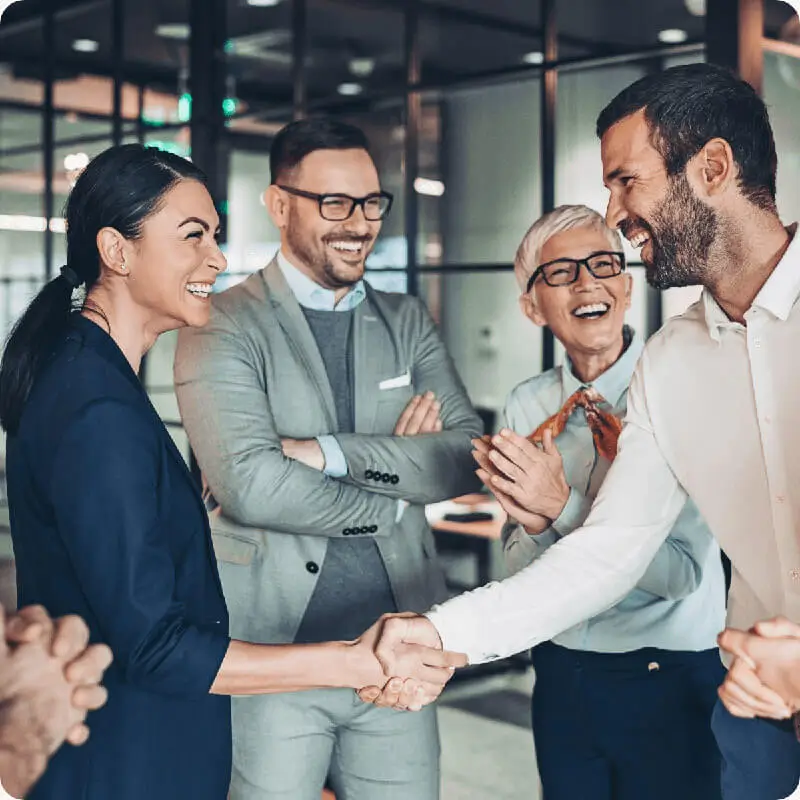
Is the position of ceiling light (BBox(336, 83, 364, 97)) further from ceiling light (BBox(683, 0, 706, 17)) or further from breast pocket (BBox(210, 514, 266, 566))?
breast pocket (BBox(210, 514, 266, 566))

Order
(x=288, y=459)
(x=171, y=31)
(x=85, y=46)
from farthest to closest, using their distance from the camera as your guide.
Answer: (x=85, y=46) < (x=171, y=31) < (x=288, y=459)

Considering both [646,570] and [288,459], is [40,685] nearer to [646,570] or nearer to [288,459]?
[288,459]

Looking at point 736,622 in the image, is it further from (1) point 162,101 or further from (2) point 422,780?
(1) point 162,101

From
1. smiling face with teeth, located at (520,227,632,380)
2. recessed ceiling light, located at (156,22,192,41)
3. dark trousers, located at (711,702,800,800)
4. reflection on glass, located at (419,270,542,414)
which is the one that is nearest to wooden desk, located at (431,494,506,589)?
reflection on glass, located at (419,270,542,414)

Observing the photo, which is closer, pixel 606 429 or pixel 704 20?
pixel 606 429

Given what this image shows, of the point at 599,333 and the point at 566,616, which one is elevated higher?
the point at 599,333

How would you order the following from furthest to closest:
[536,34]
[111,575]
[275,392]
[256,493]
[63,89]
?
[63,89], [536,34], [275,392], [256,493], [111,575]

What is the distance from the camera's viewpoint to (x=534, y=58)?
3.31 m

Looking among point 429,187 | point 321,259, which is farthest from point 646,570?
point 429,187

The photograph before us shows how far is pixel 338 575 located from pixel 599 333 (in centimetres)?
80

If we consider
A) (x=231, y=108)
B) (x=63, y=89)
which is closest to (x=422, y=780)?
(x=231, y=108)

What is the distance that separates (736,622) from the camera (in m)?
2.10

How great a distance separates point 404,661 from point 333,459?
0.56 meters

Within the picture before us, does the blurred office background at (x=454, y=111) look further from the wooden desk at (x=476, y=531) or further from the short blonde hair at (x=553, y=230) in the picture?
the short blonde hair at (x=553, y=230)
